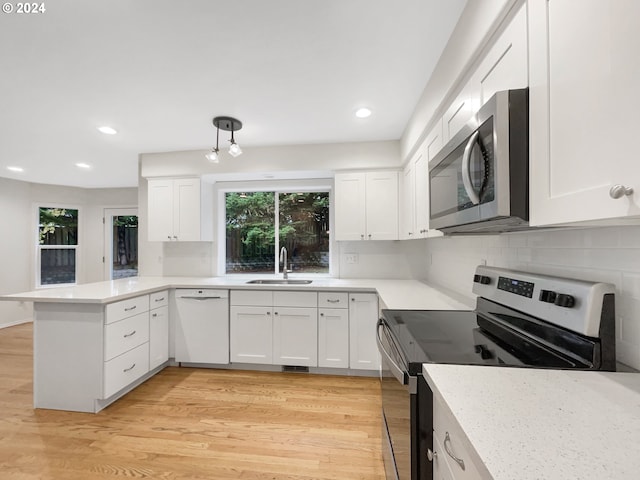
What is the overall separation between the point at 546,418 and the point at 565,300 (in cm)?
47

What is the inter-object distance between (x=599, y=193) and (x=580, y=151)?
0.12 meters

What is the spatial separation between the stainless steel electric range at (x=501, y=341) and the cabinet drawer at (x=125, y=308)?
209 cm

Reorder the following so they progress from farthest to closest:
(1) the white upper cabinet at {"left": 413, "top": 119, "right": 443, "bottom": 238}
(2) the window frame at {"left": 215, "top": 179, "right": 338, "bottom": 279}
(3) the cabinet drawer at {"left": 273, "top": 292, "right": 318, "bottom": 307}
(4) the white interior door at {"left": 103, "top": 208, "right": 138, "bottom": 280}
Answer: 1. (4) the white interior door at {"left": 103, "top": 208, "right": 138, "bottom": 280}
2. (2) the window frame at {"left": 215, "top": 179, "right": 338, "bottom": 279}
3. (3) the cabinet drawer at {"left": 273, "top": 292, "right": 318, "bottom": 307}
4. (1) the white upper cabinet at {"left": 413, "top": 119, "right": 443, "bottom": 238}

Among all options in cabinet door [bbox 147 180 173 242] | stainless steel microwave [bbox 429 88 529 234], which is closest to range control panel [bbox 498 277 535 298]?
stainless steel microwave [bbox 429 88 529 234]

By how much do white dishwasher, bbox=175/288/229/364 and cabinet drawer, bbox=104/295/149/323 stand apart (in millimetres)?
374

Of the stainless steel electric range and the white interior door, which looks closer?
the stainless steel electric range

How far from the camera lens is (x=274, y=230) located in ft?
12.2

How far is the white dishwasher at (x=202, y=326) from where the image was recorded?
2877 mm

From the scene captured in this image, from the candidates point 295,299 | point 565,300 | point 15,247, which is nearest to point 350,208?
point 295,299

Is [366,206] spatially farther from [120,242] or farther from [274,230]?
[120,242]

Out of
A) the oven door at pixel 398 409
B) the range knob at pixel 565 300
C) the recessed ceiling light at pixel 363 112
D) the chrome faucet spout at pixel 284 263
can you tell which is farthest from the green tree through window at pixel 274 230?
the range knob at pixel 565 300

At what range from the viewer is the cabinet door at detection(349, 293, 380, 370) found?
2.68m

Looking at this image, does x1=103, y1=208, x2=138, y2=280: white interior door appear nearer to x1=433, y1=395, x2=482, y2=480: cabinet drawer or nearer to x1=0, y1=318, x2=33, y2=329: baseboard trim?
x1=0, y1=318, x2=33, y2=329: baseboard trim

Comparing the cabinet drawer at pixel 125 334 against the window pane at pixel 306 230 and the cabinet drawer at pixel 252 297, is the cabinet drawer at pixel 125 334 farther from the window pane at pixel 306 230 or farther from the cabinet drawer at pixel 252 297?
the window pane at pixel 306 230
